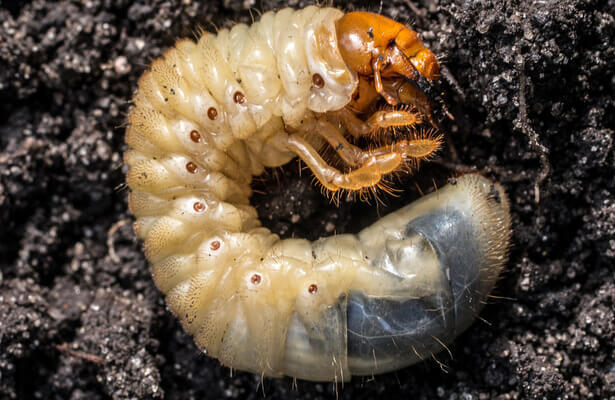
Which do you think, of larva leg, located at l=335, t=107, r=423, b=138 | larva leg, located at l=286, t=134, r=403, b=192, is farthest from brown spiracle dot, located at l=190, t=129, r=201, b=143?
larva leg, located at l=335, t=107, r=423, b=138

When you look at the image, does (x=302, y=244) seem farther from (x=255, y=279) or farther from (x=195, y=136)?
(x=195, y=136)

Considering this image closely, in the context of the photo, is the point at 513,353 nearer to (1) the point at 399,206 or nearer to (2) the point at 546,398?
(2) the point at 546,398

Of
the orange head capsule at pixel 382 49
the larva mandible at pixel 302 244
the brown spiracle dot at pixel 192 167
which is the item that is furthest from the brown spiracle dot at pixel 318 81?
the brown spiracle dot at pixel 192 167

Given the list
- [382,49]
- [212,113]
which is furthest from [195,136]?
[382,49]

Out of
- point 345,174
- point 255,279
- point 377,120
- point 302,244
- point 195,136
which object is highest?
point 195,136

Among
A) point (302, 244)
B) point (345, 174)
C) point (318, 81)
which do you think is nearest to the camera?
point (318, 81)

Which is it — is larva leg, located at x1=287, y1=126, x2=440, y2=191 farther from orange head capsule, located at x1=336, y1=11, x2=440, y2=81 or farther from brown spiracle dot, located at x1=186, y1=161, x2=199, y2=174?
brown spiracle dot, located at x1=186, y1=161, x2=199, y2=174

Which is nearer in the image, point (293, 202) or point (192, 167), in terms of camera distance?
point (192, 167)
